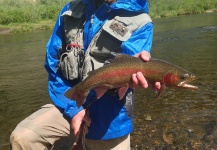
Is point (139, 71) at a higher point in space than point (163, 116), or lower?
higher

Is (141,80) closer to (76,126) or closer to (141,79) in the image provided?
(141,79)

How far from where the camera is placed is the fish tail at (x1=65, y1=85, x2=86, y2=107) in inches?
120

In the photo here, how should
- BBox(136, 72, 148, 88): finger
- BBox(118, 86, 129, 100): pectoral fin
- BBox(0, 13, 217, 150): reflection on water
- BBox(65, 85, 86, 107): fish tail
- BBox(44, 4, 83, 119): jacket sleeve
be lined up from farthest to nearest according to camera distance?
1. BBox(0, 13, 217, 150): reflection on water
2. BBox(44, 4, 83, 119): jacket sleeve
3. BBox(118, 86, 129, 100): pectoral fin
4. BBox(65, 85, 86, 107): fish tail
5. BBox(136, 72, 148, 88): finger

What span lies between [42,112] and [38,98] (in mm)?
5413

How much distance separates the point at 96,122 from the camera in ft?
11.6

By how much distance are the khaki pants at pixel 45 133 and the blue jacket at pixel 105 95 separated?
119mm

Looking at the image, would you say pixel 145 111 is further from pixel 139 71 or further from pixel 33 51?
pixel 33 51

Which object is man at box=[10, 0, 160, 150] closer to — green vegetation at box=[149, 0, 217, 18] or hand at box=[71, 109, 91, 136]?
hand at box=[71, 109, 91, 136]

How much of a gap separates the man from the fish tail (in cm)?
29

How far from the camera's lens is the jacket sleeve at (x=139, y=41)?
3279 mm

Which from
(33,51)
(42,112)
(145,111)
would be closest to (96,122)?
(42,112)

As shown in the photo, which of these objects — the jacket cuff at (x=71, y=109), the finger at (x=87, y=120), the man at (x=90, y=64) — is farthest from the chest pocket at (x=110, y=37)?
the finger at (x=87, y=120)

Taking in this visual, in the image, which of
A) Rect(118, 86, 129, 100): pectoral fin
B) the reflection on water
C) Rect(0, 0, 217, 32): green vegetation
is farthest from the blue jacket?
Rect(0, 0, 217, 32): green vegetation

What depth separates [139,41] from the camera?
3344 mm
